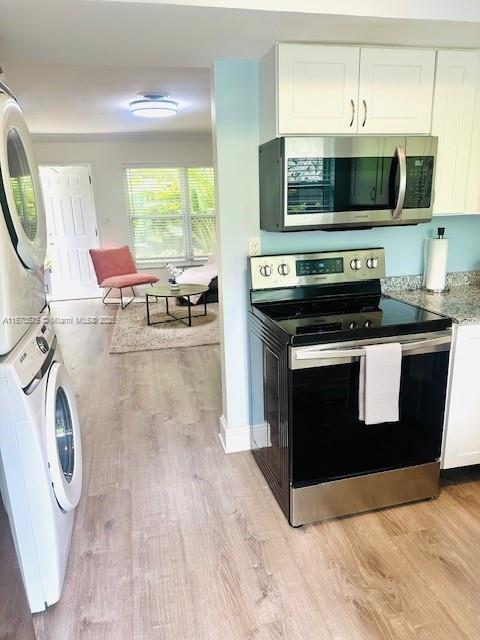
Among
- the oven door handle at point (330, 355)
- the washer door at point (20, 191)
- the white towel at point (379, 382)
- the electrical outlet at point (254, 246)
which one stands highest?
the washer door at point (20, 191)

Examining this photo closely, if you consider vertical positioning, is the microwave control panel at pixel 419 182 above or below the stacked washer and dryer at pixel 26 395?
above

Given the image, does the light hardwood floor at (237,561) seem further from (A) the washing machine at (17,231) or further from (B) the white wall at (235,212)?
(A) the washing machine at (17,231)

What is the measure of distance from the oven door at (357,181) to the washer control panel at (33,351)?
116 cm

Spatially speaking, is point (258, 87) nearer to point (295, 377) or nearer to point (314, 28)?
point (314, 28)

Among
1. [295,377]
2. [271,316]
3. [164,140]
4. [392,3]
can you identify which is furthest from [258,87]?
[164,140]

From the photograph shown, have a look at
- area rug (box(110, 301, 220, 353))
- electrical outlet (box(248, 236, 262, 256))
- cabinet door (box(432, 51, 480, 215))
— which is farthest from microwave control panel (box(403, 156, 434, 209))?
area rug (box(110, 301, 220, 353))

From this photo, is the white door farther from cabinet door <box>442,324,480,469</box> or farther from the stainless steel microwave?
cabinet door <box>442,324,480,469</box>

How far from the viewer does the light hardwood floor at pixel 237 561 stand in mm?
1587

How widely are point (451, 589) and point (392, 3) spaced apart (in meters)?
2.30

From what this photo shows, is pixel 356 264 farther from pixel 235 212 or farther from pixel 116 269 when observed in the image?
pixel 116 269

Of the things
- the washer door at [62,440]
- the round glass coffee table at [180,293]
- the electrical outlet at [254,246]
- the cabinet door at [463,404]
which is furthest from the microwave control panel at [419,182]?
the round glass coffee table at [180,293]

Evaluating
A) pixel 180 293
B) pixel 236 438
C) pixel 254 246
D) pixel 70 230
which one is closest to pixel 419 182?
pixel 254 246

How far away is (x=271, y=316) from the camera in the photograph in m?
2.17

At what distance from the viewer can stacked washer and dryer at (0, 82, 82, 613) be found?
1.43 metres
